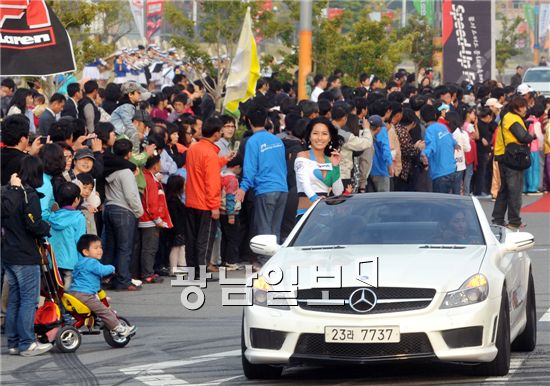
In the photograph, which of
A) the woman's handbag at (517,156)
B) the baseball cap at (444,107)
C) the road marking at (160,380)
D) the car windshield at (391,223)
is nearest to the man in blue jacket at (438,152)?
the woman's handbag at (517,156)

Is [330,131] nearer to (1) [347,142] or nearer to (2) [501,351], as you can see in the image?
(1) [347,142]

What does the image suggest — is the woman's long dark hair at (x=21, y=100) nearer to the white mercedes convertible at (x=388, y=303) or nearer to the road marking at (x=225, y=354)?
the road marking at (x=225, y=354)

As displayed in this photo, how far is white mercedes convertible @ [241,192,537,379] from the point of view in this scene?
866 cm

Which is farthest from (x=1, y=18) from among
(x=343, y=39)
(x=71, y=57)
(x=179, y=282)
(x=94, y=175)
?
(x=343, y=39)

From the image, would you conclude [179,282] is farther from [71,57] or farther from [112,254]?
[71,57]

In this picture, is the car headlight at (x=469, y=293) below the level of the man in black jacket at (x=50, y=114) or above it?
below

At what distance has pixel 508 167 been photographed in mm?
19609

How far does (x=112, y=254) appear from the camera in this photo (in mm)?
14648

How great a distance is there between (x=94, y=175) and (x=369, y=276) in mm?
5652

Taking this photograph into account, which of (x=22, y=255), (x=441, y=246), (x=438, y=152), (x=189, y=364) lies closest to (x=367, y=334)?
(x=441, y=246)

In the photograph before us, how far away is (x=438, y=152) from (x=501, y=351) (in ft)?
38.8

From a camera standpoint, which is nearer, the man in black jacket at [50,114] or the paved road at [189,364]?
the paved road at [189,364]

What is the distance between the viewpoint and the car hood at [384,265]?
886 cm

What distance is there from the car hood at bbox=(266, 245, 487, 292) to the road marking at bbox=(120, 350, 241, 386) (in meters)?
0.95
